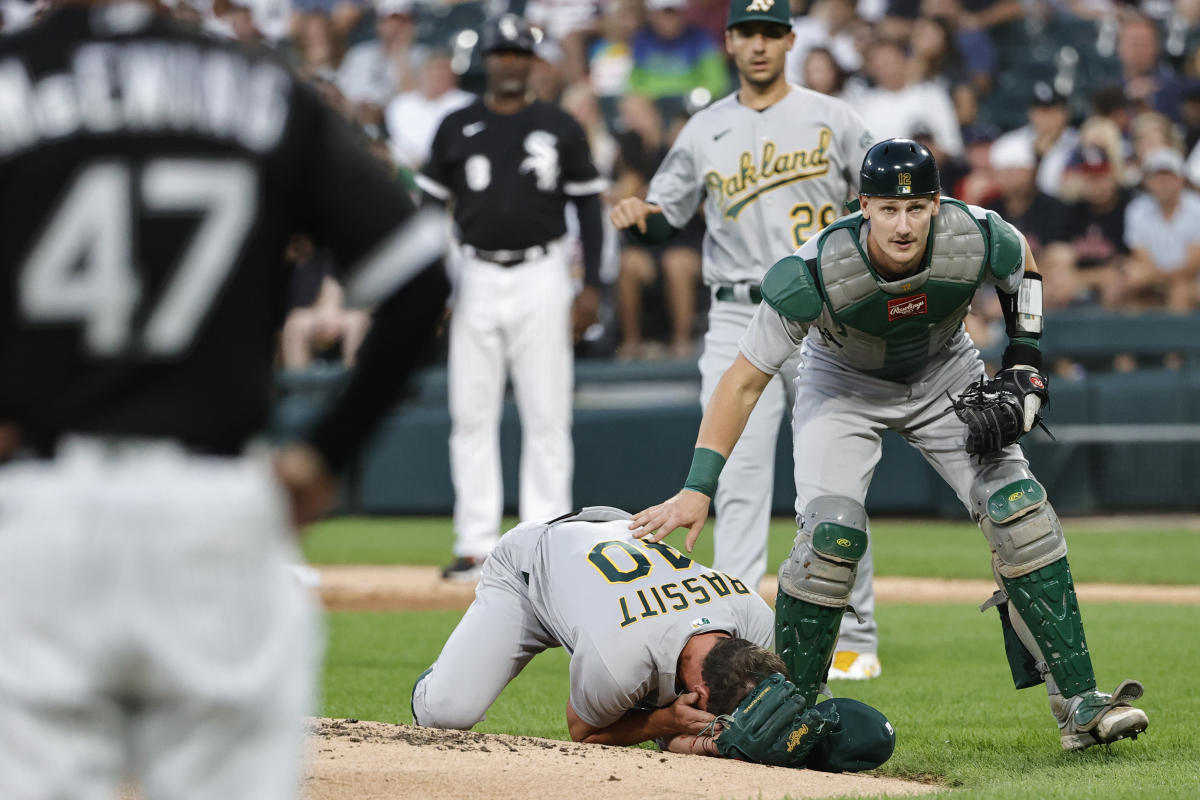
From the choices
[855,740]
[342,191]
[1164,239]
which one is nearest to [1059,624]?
[855,740]

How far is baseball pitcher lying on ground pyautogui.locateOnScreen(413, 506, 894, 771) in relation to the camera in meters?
4.77

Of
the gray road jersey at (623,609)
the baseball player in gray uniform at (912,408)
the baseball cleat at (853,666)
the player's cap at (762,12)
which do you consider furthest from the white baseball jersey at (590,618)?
the player's cap at (762,12)

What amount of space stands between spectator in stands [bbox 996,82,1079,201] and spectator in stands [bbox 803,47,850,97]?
62.9 inches

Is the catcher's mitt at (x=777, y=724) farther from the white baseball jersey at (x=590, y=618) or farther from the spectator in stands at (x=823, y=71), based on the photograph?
the spectator in stands at (x=823, y=71)

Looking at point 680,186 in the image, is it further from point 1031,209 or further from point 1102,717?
A: point 1031,209

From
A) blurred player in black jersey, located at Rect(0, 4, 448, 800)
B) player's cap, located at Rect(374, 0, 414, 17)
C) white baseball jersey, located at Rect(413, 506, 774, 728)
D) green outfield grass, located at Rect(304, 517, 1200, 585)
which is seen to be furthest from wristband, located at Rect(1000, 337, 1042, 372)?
player's cap, located at Rect(374, 0, 414, 17)

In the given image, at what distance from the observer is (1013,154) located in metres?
13.6

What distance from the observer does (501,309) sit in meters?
9.62

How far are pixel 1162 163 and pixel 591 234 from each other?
5121 millimetres

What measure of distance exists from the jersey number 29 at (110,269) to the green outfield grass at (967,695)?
279cm

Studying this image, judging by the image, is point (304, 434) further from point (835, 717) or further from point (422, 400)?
point (422, 400)

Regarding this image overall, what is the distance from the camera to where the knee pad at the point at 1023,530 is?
497 centimetres

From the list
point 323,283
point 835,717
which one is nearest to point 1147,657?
point 835,717

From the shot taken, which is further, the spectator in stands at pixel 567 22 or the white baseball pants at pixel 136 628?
the spectator in stands at pixel 567 22
